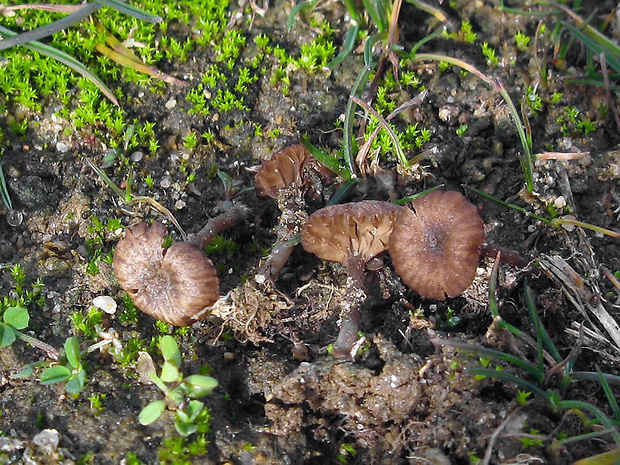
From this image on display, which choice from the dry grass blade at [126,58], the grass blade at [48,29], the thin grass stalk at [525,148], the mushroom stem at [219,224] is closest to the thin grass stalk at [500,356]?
the thin grass stalk at [525,148]

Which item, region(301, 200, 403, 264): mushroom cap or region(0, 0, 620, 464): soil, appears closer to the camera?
region(0, 0, 620, 464): soil

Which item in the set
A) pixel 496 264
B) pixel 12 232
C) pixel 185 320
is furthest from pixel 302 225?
pixel 12 232

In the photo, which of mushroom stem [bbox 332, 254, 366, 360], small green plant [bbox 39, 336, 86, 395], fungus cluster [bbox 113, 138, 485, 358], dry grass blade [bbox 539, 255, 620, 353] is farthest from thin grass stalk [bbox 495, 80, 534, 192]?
small green plant [bbox 39, 336, 86, 395]

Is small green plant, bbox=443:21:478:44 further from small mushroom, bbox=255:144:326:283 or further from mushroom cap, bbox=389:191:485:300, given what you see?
mushroom cap, bbox=389:191:485:300

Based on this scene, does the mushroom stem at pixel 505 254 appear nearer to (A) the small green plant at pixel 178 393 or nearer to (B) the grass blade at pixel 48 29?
(A) the small green plant at pixel 178 393

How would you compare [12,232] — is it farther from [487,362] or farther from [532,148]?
[532,148]
